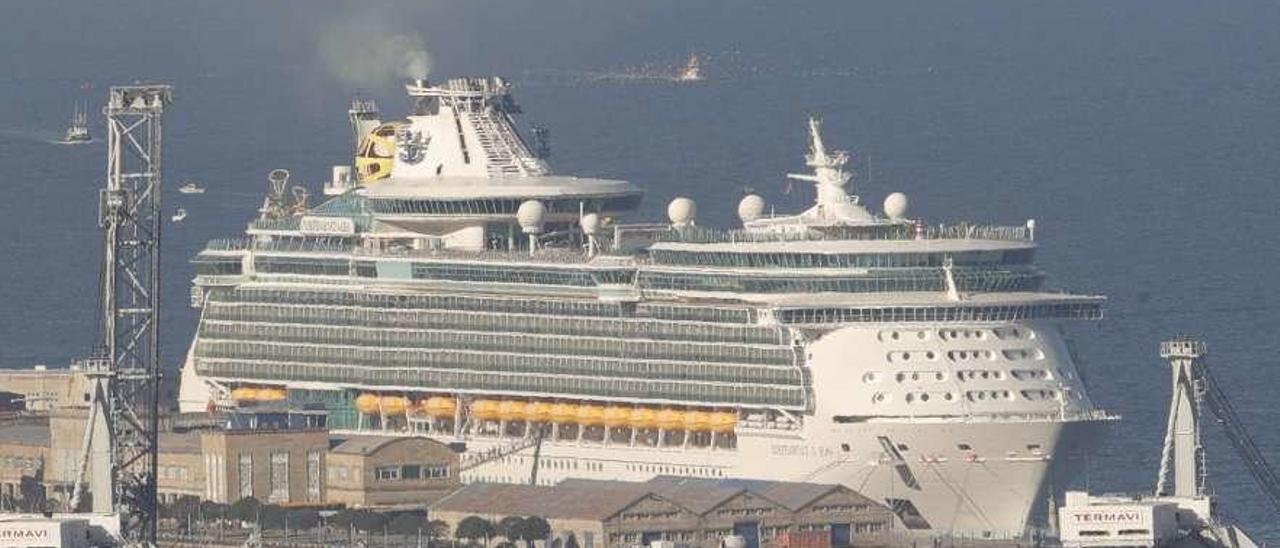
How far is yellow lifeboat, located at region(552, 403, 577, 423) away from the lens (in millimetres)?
158250

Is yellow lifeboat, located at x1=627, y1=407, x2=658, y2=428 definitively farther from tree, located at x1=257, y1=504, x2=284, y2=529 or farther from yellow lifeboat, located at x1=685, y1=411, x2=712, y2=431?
tree, located at x1=257, y1=504, x2=284, y2=529

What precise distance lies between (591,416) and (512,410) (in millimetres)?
2940

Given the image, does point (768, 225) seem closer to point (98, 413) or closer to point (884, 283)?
point (884, 283)

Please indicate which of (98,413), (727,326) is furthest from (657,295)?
(98,413)

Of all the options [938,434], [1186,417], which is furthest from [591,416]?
[1186,417]

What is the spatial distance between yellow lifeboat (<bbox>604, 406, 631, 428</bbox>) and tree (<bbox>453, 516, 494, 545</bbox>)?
30.8 feet

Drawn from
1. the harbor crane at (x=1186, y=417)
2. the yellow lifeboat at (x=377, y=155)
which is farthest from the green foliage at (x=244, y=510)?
the harbor crane at (x=1186, y=417)

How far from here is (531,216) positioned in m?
161

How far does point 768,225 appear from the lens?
15475cm

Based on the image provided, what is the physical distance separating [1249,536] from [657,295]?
1964 cm

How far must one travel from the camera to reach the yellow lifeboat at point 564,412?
158 meters

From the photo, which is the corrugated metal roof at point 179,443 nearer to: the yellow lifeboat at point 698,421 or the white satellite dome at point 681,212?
the yellow lifeboat at point 698,421

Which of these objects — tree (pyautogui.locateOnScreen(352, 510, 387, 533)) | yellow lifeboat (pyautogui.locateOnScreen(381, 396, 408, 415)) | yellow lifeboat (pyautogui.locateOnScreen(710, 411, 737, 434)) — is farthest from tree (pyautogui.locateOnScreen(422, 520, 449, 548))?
yellow lifeboat (pyautogui.locateOnScreen(381, 396, 408, 415))

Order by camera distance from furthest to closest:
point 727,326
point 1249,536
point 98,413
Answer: point 727,326, point 1249,536, point 98,413
